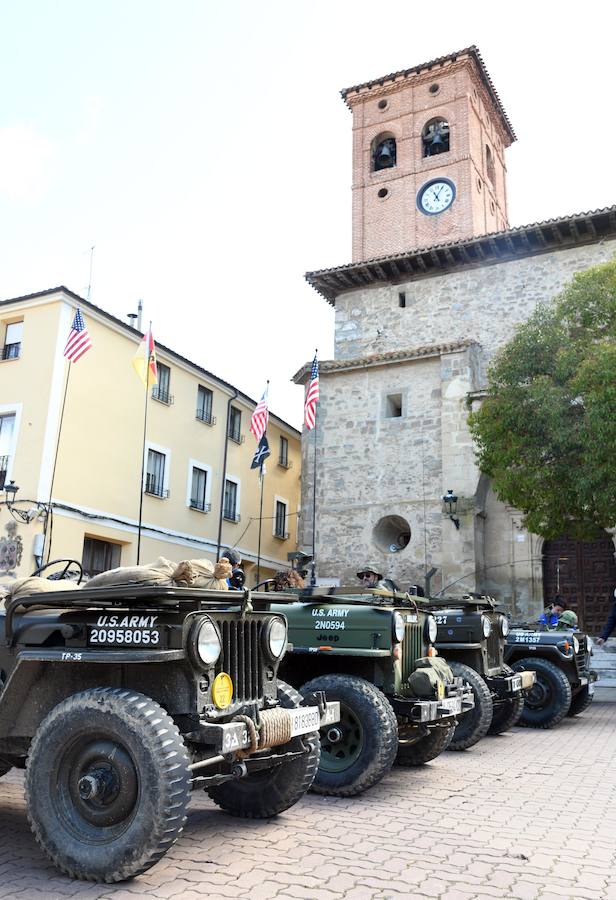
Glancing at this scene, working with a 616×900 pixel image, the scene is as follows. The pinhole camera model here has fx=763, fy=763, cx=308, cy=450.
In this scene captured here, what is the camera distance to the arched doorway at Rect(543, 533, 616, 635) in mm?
20125

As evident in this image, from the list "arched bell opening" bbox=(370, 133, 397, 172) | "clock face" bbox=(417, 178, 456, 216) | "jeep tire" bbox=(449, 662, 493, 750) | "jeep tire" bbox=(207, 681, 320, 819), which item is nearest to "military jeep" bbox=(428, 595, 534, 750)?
"jeep tire" bbox=(449, 662, 493, 750)

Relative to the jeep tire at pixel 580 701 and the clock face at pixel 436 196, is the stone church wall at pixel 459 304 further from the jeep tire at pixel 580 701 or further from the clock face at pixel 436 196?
the jeep tire at pixel 580 701

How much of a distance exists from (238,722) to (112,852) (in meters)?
0.89

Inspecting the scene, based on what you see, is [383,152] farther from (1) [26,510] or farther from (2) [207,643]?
(2) [207,643]

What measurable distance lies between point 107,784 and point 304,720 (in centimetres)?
125

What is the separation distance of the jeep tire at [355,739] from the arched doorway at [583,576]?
50.8ft

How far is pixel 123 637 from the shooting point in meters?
4.32

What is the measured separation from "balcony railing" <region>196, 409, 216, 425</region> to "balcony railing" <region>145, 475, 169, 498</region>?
10.2 feet

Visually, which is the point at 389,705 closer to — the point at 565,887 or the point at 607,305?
the point at 565,887

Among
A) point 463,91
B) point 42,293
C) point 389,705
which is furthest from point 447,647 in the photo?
point 463,91

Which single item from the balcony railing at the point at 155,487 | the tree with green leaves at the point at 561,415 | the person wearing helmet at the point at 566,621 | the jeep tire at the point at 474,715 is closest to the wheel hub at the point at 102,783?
the jeep tire at the point at 474,715

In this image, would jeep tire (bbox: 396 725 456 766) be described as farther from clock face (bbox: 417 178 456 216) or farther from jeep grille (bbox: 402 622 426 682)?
clock face (bbox: 417 178 456 216)

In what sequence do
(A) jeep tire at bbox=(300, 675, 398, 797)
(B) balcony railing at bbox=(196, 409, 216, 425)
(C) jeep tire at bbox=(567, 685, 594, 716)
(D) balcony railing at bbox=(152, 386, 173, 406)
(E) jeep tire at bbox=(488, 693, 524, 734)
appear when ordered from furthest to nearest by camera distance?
(B) balcony railing at bbox=(196, 409, 216, 425) → (D) balcony railing at bbox=(152, 386, 173, 406) → (C) jeep tire at bbox=(567, 685, 594, 716) → (E) jeep tire at bbox=(488, 693, 524, 734) → (A) jeep tire at bbox=(300, 675, 398, 797)

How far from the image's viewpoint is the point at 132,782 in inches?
155
